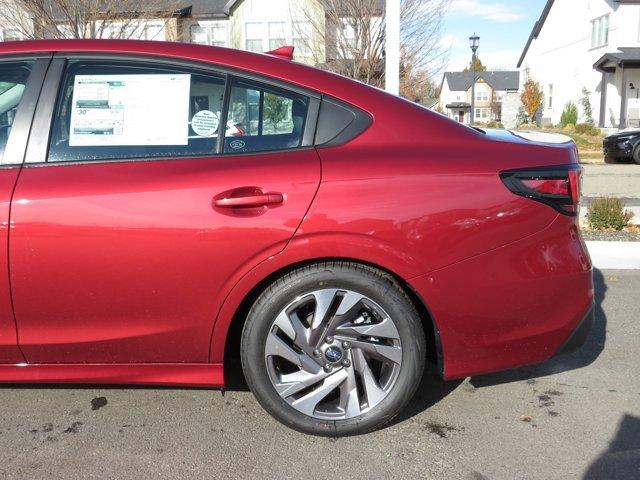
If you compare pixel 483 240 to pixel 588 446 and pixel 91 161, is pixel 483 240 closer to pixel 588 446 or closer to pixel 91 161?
pixel 588 446

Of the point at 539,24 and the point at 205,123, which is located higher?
the point at 539,24

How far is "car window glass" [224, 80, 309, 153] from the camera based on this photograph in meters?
2.80

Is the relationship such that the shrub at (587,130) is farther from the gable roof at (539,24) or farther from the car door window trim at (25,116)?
the car door window trim at (25,116)

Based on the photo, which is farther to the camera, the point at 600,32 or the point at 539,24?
the point at 539,24

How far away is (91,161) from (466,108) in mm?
60603

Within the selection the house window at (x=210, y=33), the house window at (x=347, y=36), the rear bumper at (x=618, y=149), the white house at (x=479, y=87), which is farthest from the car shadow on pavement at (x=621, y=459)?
the white house at (x=479, y=87)

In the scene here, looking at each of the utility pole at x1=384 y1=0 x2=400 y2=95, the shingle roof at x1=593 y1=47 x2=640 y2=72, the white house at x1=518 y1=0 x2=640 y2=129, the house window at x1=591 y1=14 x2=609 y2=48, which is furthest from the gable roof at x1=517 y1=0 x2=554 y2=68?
the utility pole at x1=384 y1=0 x2=400 y2=95

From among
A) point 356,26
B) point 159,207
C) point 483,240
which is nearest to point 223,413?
point 159,207

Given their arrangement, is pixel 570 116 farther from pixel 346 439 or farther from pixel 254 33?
pixel 346 439

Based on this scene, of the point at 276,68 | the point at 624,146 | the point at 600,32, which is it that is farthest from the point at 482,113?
the point at 276,68

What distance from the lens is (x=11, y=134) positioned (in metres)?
2.79

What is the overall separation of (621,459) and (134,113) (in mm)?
2573

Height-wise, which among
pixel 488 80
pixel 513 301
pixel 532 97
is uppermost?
pixel 488 80

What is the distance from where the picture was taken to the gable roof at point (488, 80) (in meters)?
73.1
